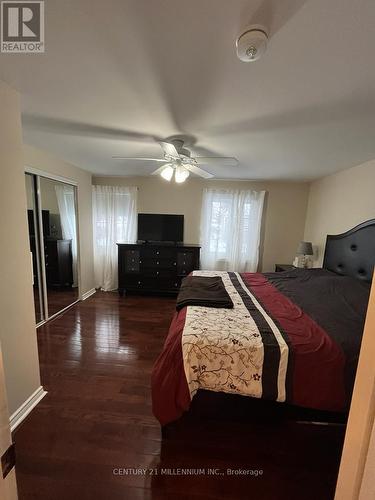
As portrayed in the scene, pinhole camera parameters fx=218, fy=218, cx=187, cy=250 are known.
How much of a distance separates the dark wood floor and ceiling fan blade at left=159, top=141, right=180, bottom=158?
6.94ft

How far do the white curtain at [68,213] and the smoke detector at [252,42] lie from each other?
3081 mm

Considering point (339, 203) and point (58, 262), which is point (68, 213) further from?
point (339, 203)

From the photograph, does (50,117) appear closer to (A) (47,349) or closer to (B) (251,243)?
(A) (47,349)

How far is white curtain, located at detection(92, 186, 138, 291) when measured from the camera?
4.23 metres

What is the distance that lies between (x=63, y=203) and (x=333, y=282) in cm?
382

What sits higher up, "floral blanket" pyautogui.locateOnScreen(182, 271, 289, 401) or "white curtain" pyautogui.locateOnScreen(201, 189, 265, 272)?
"white curtain" pyautogui.locateOnScreen(201, 189, 265, 272)

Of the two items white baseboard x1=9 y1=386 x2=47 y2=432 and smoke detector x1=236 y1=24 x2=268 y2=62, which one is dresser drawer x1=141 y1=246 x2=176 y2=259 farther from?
smoke detector x1=236 y1=24 x2=268 y2=62

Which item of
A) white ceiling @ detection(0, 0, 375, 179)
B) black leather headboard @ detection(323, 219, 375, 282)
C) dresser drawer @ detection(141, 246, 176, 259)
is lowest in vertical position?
dresser drawer @ detection(141, 246, 176, 259)

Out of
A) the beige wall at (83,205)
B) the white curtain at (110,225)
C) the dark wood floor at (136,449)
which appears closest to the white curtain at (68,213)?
the beige wall at (83,205)

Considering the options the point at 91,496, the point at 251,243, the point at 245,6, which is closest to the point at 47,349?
the point at 91,496

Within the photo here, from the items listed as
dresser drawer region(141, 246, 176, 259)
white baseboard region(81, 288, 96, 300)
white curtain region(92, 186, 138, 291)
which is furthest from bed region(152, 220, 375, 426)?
white curtain region(92, 186, 138, 291)

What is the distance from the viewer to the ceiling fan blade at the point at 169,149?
1.89 m

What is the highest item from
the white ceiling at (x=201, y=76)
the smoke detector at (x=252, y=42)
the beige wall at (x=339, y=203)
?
the white ceiling at (x=201, y=76)

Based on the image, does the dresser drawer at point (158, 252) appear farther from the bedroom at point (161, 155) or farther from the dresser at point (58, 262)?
the bedroom at point (161, 155)
